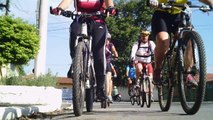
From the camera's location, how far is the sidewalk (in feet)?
22.4

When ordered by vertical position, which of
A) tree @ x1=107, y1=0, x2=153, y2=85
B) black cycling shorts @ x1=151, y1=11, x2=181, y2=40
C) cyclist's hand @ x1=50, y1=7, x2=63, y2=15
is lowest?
black cycling shorts @ x1=151, y1=11, x2=181, y2=40

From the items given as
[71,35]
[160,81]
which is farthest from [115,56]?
[71,35]

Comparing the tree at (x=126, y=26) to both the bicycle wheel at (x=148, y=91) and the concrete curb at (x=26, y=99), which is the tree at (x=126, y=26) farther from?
the concrete curb at (x=26, y=99)

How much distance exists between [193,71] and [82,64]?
1385 millimetres

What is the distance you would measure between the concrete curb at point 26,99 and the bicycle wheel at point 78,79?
1.35 metres

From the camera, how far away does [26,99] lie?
7.79m

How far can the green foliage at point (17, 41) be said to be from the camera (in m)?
14.1

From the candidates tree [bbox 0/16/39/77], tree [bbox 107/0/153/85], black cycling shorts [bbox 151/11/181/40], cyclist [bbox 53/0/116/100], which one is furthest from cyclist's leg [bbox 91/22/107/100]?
tree [bbox 107/0/153/85]

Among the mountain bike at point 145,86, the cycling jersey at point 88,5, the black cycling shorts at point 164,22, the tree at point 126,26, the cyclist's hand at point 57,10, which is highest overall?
the tree at point 126,26

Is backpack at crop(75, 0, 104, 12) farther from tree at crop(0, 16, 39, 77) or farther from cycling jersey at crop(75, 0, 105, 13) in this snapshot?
tree at crop(0, 16, 39, 77)

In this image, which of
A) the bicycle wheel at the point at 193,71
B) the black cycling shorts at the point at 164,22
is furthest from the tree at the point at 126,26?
the bicycle wheel at the point at 193,71

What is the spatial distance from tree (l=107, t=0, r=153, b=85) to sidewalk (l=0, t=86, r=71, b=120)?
149ft

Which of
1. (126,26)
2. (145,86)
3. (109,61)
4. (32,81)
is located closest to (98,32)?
(109,61)

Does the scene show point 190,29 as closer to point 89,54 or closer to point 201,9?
point 201,9
